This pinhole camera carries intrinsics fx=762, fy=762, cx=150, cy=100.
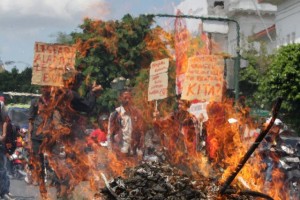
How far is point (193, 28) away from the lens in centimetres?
4319

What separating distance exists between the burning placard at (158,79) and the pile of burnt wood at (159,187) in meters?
9.93

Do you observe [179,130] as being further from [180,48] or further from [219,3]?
[219,3]

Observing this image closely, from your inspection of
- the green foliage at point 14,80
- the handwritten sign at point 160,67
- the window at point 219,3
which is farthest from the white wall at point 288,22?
the green foliage at point 14,80

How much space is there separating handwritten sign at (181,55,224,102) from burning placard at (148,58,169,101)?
0.99 m

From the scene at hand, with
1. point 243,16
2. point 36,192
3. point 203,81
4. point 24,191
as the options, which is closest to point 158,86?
Result: point 203,81

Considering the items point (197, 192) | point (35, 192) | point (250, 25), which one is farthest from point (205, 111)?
point (250, 25)

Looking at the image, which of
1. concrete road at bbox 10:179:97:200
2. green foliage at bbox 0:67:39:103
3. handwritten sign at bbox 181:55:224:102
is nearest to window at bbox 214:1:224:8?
green foliage at bbox 0:67:39:103

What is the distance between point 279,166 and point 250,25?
4644 cm

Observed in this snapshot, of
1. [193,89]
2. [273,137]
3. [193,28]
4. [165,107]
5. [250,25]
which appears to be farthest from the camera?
[250,25]

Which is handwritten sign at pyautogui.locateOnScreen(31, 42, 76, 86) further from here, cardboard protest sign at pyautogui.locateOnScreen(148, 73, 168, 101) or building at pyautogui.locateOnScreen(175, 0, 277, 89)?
building at pyautogui.locateOnScreen(175, 0, 277, 89)

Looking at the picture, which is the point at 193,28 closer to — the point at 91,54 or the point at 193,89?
the point at 91,54

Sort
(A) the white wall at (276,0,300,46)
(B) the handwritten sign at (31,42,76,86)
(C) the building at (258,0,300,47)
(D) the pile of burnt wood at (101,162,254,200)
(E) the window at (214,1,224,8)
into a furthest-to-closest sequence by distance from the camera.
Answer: (E) the window at (214,1,224,8) → (C) the building at (258,0,300,47) → (A) the white wall at (276,0,300,46) → (B) the handwritten sign at (31,42,76,86) → (D) the pile of burnt wood at (101,162,254,200)

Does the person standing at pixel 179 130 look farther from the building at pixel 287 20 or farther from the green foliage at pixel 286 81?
the building at pixel 287 20

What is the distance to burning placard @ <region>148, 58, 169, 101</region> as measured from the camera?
16172 mm
